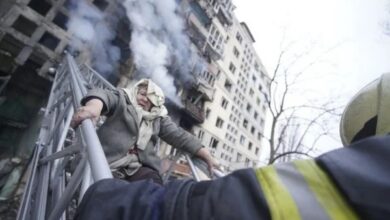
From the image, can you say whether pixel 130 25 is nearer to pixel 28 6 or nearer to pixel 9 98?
pixel 28 6

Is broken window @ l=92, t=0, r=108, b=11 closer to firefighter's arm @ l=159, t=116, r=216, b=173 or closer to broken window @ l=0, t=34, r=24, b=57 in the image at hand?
broken window @ l=0, t=34, r=24, b=57

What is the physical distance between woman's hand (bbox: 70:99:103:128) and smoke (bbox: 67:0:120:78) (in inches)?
537

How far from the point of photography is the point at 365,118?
35.2 inches

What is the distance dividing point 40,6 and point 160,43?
733 cm

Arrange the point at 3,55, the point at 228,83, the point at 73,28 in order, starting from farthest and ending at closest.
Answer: the point at 228,83 → the point at 73,28 → the point at 3,55

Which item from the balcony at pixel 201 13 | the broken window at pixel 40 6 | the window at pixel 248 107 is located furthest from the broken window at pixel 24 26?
the window at pixel 248 107

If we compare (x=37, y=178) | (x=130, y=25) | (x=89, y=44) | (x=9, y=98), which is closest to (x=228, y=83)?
(x=130, y=25)

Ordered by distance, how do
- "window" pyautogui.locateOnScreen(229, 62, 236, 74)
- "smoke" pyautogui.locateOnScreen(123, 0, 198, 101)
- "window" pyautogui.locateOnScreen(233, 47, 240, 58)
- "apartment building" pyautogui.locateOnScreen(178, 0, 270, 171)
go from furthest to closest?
"window" pyautogui.locateOnScreen(233, 47, 240, 58) → "window" pyautogui.locateOnScreen(229, 62, 236, 74) → "apartment building" pyautogui.locateOnScreen(178, 0, 270, 171) → "smoke" pyautogui.locateOnScreen(123, 0, 198, 101)

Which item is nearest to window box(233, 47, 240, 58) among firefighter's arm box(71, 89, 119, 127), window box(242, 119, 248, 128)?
window box(242, 119, 248, 128)

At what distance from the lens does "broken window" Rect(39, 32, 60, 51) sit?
1333 centimetres

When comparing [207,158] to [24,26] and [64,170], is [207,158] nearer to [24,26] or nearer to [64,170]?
[64,170]

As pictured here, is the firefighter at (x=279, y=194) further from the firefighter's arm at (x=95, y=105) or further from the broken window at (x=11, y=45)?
the broken window at (x=11, y=45)

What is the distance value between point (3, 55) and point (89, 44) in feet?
13.7

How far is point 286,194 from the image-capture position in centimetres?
54
